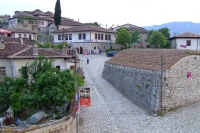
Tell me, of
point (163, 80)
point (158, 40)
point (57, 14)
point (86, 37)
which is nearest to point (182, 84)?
point (163, 80)

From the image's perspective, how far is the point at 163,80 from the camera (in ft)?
66.0

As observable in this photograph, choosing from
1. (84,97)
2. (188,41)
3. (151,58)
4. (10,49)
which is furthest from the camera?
(188,41)

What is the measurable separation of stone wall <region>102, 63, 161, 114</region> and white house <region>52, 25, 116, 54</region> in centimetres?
1990

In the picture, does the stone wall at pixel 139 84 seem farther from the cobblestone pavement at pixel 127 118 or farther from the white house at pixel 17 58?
the white house at pixel 17 58

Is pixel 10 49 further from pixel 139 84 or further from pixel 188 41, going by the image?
pixel 188 41

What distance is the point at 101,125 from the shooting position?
56.3ft

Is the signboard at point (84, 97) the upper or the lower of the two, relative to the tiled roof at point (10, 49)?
lower

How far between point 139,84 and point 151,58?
3115mm

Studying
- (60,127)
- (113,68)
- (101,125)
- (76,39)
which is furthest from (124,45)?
(60,127)

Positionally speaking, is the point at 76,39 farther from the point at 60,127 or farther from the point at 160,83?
the point at 60,127

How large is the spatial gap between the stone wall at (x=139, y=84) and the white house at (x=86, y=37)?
19.9m

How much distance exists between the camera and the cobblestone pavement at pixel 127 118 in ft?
54.1

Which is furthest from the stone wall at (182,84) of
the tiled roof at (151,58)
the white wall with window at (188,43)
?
the white wall with window at (188,43)

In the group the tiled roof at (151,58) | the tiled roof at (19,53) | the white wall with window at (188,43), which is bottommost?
the tiled roof at (151,58)
